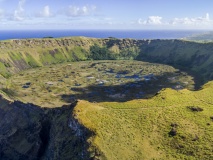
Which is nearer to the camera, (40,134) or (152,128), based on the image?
(152,128)

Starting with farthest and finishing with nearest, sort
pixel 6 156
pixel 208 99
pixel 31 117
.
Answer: pixel 31 117
pixel 6 156
pixel 208 99

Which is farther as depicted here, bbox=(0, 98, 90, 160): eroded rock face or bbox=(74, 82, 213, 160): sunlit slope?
bbox=(0, 98, 90, 160): eroded rock face

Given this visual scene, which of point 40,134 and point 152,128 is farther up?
point 152,128

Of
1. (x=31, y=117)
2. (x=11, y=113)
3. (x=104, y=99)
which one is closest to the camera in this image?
(x=31, y=117)

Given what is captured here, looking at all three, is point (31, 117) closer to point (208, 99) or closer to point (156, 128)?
point (156, 128)

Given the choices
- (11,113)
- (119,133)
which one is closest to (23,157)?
(11,113)

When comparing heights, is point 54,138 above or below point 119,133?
below
